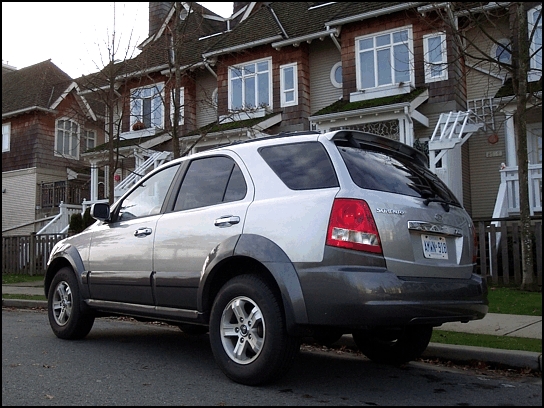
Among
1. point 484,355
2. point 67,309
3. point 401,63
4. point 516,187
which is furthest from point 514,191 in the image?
point 67,309

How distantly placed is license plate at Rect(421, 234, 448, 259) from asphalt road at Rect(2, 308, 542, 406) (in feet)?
3.40

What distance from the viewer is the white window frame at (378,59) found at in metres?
18.0

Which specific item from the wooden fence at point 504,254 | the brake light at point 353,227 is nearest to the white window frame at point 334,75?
the wooden fence at point 504,254

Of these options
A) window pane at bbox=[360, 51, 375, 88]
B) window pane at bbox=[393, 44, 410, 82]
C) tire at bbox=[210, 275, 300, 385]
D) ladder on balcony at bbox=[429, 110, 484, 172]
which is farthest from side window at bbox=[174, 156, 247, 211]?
window pane at bbox=[360, 51, 375, 88]

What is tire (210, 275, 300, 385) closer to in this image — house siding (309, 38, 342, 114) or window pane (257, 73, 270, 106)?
house siding (309, 38, 342, 114)

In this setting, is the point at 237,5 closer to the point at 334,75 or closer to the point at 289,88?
the point at 289,88

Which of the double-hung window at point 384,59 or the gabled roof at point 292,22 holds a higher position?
the gabled roof at point 292,22

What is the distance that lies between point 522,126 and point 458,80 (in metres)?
7.08

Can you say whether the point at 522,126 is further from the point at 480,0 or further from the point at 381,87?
the point at 381,87

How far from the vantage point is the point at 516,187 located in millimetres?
15016

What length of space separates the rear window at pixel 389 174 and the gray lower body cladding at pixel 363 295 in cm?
66

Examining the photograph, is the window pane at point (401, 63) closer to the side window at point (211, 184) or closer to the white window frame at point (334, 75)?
the white window frame at point (334, 75)

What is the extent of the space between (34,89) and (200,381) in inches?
1072

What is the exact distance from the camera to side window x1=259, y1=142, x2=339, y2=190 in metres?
4.52
